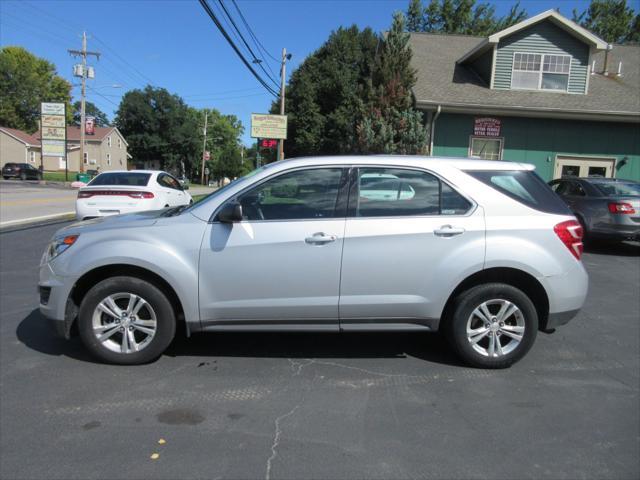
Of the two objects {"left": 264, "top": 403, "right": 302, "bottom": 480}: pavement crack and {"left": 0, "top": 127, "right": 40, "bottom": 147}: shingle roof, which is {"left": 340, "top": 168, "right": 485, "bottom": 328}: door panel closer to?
{"left": 264, "top": 403, "right": 302, "bottom": 480}: pavement crack

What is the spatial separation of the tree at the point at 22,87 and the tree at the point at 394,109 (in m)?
71.4

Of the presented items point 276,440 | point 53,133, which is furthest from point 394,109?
point 53,133

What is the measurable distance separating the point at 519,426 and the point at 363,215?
188 centimetres

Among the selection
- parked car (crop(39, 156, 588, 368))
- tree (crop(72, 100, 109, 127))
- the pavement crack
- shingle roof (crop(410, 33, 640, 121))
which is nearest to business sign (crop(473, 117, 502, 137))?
shingle roof (crop(410, 33, 640, 121))

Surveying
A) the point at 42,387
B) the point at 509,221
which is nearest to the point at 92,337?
the point at 42,387

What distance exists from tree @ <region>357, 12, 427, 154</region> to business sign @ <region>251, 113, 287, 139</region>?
11.5 meters

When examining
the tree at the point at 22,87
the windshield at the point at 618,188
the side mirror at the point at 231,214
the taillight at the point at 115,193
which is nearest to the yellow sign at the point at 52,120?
the taillight at the point at 115,193

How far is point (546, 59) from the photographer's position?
1719 centimetres

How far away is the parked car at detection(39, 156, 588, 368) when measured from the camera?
3.77 m

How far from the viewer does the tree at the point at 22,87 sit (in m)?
68.8

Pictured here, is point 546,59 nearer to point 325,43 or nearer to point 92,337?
point 92,337

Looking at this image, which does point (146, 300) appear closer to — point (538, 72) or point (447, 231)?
point (447, 231)

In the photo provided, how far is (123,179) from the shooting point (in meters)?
11.2

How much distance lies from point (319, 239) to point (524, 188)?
1826 mm
